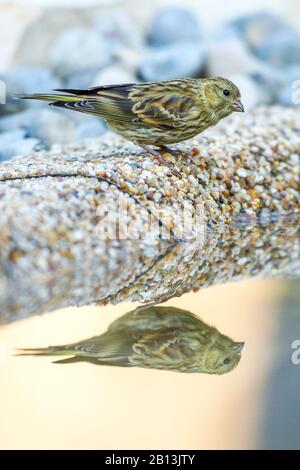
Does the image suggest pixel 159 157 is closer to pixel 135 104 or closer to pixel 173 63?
pixel 135 104

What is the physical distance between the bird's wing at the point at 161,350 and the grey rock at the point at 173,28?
6.81m

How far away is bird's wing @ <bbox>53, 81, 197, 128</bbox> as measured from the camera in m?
5.93

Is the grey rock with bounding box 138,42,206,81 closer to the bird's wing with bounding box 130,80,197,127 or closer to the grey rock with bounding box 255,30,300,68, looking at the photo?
the grey rock with bounding box 255,30,300,68

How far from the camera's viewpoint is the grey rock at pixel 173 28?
10.6m

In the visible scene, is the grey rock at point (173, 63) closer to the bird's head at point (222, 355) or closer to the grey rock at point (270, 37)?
the grey rock at point (270, 37)

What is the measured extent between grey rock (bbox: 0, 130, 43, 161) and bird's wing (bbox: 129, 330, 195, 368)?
289 centimetres

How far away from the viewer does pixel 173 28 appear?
10781mm

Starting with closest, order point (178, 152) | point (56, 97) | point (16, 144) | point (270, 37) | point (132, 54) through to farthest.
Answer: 1. point (56, 97)
2. point (178, 152)
3. point (16, 144)
4. point (132, 54)
5. point (270, 37)

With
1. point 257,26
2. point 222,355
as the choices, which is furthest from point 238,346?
point 257,26

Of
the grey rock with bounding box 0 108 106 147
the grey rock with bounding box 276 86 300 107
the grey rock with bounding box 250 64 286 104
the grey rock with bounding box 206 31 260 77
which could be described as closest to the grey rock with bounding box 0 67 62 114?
the grey rock with bounding box 0 108 106 147

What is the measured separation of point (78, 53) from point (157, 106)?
3.70 metres

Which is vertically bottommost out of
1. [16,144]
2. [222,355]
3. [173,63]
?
[222,355]

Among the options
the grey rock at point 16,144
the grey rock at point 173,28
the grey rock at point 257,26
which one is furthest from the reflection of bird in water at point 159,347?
the grey rock at point 257,26

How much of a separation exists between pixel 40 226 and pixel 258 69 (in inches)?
197
